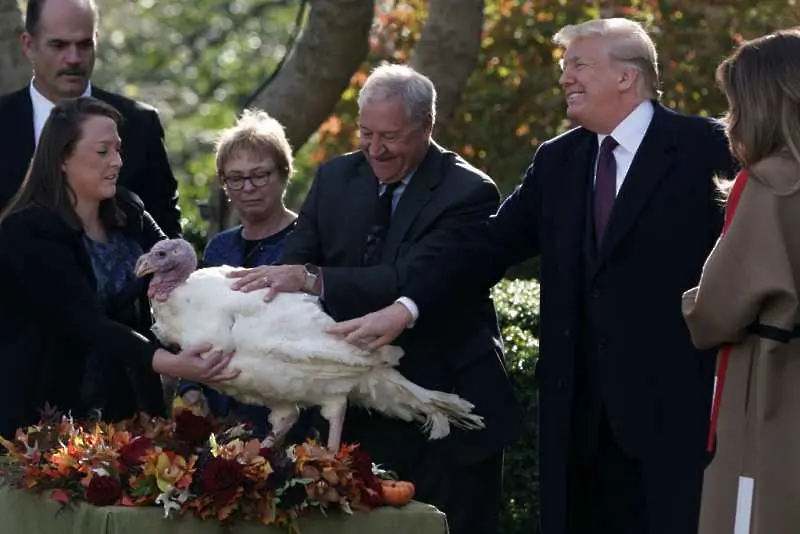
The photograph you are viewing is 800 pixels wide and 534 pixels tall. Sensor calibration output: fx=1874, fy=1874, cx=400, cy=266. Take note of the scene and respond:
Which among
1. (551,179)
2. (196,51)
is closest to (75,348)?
(551,179)

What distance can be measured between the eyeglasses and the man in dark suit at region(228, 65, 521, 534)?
54cm

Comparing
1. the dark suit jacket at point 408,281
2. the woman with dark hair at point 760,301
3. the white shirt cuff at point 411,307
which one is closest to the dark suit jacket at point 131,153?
the dark suit jacket at point 408,281

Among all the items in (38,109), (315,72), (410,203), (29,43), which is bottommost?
(410,203)

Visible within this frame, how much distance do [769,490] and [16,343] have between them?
2787 millimetres

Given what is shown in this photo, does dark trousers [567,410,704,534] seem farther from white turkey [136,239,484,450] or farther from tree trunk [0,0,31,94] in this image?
tree trunk [0,0,31,94]

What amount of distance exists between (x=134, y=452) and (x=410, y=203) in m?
1.35

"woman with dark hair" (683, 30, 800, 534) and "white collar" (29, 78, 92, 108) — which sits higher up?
"white collar" (29, 78, 92, 108)

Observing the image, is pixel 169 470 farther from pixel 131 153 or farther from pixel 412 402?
pixel 131 153

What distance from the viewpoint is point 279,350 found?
243 inches

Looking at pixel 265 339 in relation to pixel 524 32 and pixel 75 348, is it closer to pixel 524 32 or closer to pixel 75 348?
pixel 75 348

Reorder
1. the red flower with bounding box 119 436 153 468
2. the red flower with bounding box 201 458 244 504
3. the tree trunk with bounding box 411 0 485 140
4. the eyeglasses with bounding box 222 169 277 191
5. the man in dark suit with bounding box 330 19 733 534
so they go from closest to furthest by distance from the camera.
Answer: the red flower with bounding box 201 458 244 504 → the red flower with bounding box 119 436 153 468 → the man in dark suit with bounding box 330 19 733 534 → the eyeglasses with bounding box 222 169 277 191 → the tree trunk with bounding box 411 0 485 140

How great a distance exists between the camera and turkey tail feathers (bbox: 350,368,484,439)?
21.0 ft

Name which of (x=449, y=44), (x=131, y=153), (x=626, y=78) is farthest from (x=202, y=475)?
(x=449, y=44)

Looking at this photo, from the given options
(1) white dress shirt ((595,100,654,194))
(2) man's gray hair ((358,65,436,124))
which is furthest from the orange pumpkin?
(2) man's gray hair ((358,65,436,124))
